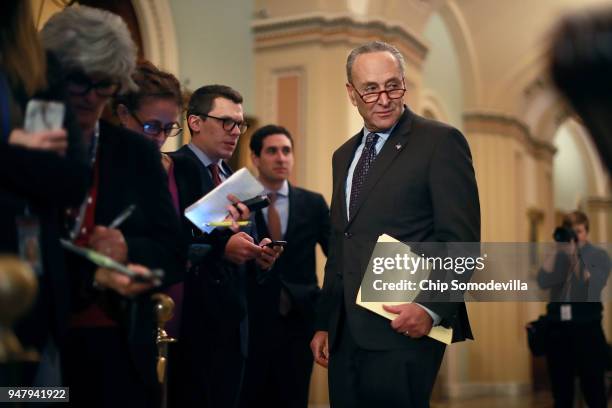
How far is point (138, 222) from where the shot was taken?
2.13 meters

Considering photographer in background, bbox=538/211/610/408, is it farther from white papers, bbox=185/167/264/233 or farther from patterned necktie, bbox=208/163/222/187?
white papers, bbox=185/167/264/233

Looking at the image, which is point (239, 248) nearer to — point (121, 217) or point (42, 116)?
point (121, 217)

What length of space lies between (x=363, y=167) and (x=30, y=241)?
1.58 metres

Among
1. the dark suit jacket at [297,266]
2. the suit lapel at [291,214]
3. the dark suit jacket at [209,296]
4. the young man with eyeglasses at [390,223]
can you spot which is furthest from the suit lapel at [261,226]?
the young man with eyeglasses at [390,223]

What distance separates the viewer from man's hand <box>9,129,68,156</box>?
5.67 ft

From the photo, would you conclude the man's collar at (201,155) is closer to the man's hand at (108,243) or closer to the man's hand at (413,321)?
the man's hand at (413,321)

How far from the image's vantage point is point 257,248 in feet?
10.6

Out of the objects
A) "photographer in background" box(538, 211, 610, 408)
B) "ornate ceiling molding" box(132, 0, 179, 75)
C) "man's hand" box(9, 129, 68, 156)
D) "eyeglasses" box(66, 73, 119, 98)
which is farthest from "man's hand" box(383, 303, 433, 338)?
"ornate ceiling molding" box(132, 0, 179, 75)

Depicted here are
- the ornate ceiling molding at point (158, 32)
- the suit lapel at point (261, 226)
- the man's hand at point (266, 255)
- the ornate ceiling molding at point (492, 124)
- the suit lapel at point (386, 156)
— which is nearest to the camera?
the suit lapel at point (386, 156)

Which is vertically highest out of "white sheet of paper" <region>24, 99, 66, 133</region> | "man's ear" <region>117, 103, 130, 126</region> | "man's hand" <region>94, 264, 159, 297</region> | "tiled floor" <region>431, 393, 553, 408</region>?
"man's ear" <region>117, 103, 130, 126</region>

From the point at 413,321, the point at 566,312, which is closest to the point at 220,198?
the point at 413,321

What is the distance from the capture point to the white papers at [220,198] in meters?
2.72

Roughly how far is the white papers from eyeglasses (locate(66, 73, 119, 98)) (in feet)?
2.35

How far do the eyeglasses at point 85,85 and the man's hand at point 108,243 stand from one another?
329 mm
